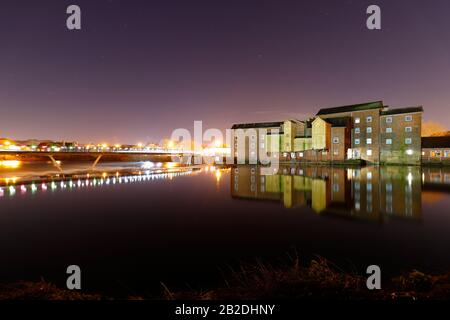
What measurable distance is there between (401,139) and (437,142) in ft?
22.7

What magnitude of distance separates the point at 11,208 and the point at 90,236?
900 cm

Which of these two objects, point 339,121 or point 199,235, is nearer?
point 199,235

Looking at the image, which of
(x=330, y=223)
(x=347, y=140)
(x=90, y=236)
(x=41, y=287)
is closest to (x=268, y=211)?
(x=330, y=223)

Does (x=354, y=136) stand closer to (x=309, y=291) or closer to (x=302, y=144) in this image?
(x=302, y=144)

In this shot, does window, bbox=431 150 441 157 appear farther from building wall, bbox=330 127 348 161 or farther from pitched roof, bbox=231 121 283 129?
pitched roof, bbox=231 121 283 129

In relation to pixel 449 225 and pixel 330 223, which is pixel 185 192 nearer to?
pixel 330 223

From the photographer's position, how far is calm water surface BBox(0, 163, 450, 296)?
710 centimetres

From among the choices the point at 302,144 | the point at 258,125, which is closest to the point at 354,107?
the point at 302,144

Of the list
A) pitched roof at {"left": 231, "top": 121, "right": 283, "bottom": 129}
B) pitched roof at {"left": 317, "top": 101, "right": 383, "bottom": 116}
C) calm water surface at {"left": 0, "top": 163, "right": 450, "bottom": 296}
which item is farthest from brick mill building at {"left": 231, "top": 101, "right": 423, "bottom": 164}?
calm water surface at {"left": 0, "top": 163, "right": 450, "bottom": 296}

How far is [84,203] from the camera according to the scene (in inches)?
677

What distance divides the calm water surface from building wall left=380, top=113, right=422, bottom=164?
3391 centimetres

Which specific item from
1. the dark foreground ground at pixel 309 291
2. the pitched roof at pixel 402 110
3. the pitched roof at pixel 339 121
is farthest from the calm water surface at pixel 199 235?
the pitched roof at pixel 339 121

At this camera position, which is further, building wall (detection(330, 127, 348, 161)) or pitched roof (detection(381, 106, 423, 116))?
building wall (detection(330, 127, 348, 161))

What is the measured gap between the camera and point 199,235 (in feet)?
33.9
